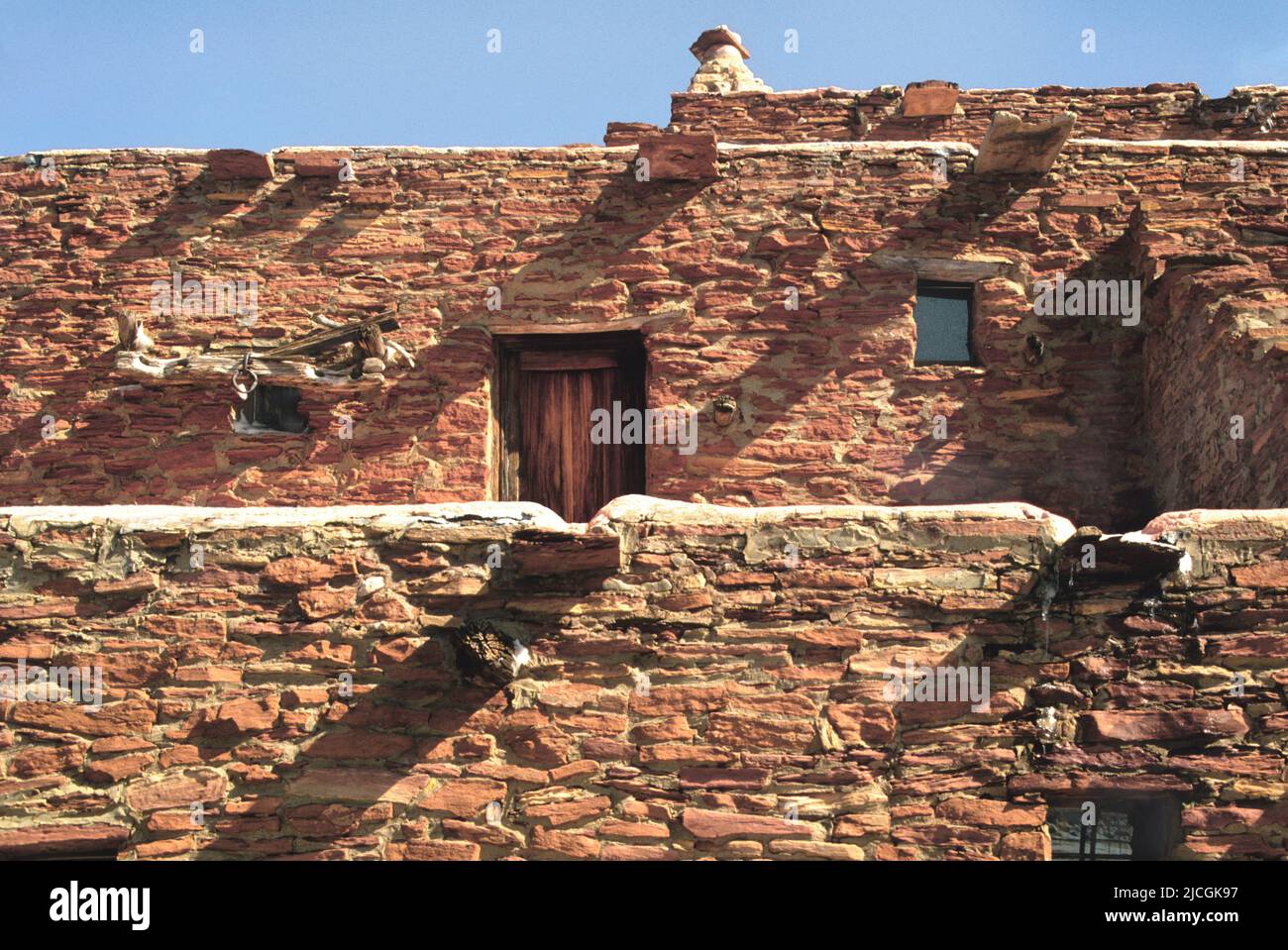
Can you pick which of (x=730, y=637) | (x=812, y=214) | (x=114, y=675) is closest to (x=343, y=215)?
(x=812, y=214)

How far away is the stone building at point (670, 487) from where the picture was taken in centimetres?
466

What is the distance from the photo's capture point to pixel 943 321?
8.07 m

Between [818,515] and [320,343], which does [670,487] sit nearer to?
[320,343]

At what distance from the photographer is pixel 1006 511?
4906 mm

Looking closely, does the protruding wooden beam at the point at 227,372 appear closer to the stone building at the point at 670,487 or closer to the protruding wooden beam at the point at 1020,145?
the stone building at the point at 670,487

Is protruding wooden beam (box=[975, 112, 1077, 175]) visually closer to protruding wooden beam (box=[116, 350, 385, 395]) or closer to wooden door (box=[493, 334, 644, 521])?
wooden door (box=[493, 334, 644, 521])

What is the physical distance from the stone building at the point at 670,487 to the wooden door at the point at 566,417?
0.03 metres

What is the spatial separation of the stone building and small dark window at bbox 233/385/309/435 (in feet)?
0.10

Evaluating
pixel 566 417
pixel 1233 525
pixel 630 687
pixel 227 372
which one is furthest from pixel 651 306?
pixel 1233 525

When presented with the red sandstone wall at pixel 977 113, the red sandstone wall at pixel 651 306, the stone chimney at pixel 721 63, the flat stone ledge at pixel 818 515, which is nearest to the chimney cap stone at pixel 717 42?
the stone chimney at pixel 721 63

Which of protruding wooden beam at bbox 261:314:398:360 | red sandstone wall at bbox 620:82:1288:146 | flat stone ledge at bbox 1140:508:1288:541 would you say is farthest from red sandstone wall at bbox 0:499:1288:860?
red sandstone wall at bbox 620:82:1288:146

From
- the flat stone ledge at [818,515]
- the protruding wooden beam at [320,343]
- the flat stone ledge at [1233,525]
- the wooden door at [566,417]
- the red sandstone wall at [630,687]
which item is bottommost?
the red sandstone wall at [630,687]

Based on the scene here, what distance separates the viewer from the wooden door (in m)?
8.10
